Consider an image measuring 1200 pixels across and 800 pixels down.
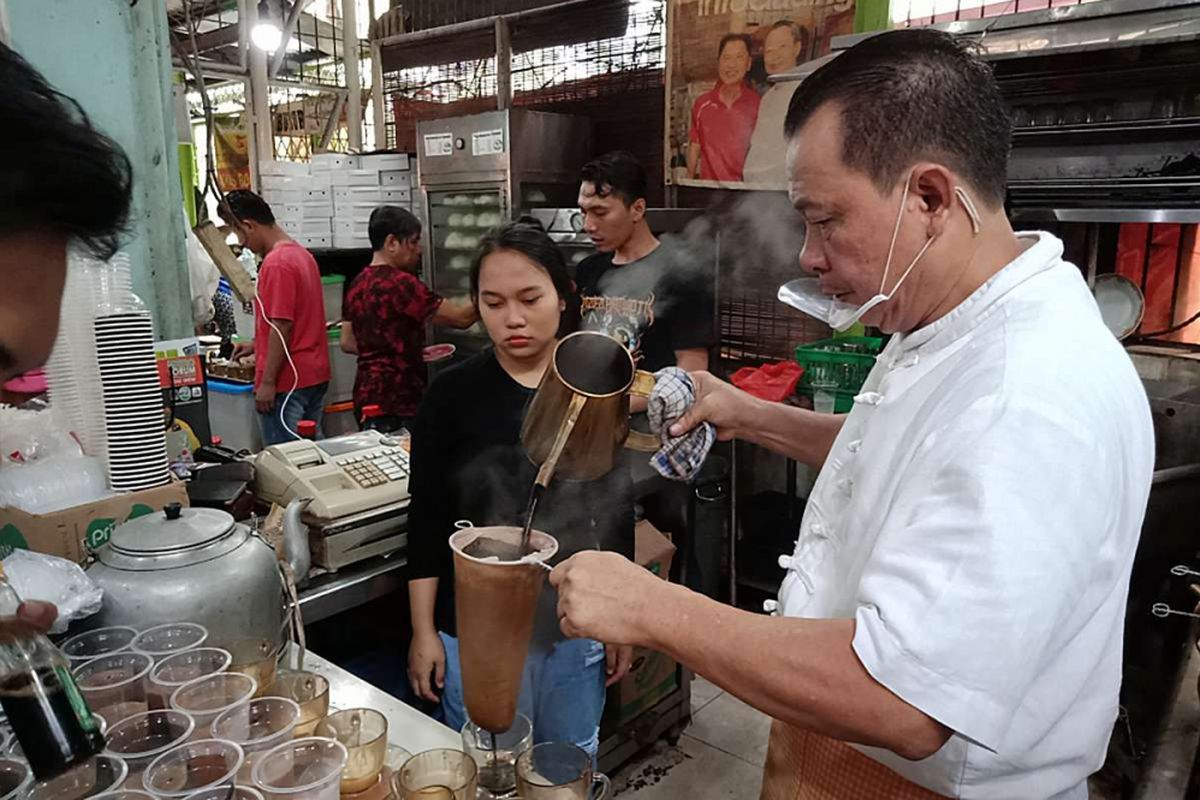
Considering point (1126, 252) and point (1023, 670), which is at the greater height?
point (1126, 252)

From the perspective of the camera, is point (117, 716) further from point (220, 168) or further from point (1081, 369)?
point (220, 168)

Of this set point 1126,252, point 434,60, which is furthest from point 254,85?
point 1126,252

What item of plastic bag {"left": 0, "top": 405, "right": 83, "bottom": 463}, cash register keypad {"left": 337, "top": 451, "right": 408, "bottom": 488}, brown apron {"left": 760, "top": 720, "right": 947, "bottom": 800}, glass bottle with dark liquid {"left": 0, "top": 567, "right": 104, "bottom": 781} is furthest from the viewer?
cash register keypad {"left": 337, "top": 451, "right": 408, "bottom": 488}

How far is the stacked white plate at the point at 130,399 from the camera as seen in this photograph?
196 cm

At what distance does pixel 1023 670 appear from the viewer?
948 millimetres

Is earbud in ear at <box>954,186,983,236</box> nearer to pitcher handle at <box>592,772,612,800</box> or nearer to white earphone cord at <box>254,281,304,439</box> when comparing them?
pitcher handle at <box>592,772,612,800</box>

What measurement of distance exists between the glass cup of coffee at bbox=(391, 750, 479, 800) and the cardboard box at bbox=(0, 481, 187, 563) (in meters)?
1.02

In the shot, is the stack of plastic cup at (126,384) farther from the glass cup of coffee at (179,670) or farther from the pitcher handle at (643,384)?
the pitcher handle at (643,384)

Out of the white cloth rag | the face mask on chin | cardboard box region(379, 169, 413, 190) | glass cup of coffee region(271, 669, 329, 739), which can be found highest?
cardboard box region(379, 169, 413, 190)

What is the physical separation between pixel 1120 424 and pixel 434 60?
6.64 metres

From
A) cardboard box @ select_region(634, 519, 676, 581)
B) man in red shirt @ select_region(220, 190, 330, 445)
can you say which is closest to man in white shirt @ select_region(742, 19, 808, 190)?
cardboard box @ select_region(634, 519, 676, 581)

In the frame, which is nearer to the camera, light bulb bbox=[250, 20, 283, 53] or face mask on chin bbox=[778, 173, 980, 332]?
face mask on chin bbox=[778, 173, 980, 332]

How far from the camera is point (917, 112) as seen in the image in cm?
110

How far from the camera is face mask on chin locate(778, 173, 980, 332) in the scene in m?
1.14
